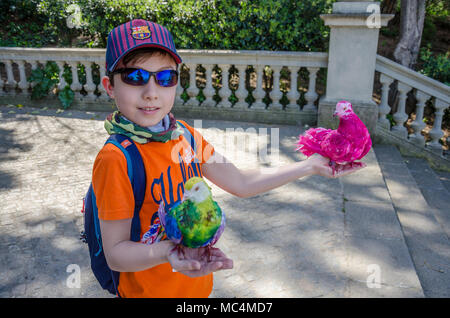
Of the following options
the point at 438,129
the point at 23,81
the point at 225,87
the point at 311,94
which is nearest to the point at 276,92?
the point at 311,94

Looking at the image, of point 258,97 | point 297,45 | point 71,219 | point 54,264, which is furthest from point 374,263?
point 297,45

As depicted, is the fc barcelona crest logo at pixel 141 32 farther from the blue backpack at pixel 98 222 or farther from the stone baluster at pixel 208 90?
the stone baluster at pixel 208 90

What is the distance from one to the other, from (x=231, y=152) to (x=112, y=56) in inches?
158

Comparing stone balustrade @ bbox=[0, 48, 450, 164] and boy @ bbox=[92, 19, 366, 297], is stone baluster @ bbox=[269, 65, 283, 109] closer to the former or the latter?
stone balustrade @ bbox=[0, 48, 450, 164]

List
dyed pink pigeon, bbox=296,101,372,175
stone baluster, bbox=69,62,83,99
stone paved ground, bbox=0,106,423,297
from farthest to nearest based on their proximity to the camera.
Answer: stone baluster, bbox=69,62,83,99, stone paved ground, bbox=0,106,423,297, dyed pink pigeon, bbox=296,101,372,175

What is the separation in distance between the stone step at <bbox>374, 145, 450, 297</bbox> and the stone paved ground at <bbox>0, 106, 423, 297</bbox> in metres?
0.20

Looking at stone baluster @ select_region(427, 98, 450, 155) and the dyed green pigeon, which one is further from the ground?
the dyed green pigeon

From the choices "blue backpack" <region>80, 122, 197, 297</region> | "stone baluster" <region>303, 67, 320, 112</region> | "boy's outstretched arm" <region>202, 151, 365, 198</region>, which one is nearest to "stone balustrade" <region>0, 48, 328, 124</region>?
"stone baluster" <region>303, 67, 320, 112</region>

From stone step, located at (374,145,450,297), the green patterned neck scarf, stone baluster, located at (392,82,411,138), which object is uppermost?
the green patterned neck scarf

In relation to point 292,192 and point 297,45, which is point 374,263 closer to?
point 292,192

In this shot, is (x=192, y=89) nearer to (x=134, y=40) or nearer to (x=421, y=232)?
(x=421, y=232)

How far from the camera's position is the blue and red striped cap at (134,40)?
1.41 metres

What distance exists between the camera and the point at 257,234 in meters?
3.58

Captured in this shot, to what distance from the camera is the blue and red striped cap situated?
1.41 meters
